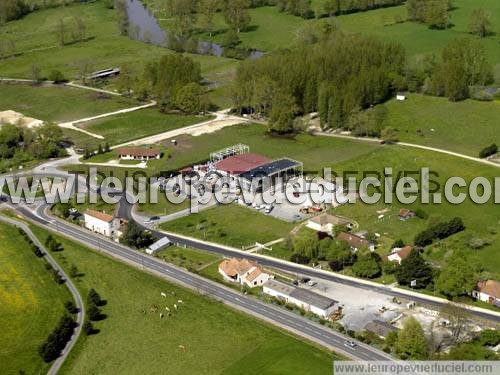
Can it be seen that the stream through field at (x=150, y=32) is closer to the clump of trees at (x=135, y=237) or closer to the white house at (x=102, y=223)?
the white house at (x=102, y=223)

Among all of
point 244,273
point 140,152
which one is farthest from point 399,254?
point 140,152

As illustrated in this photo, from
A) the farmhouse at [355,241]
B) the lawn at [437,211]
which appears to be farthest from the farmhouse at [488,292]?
the farmhouse at [355,241]

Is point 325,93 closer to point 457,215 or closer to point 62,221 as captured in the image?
point 457,215

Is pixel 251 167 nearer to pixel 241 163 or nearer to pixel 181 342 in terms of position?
pixel 241 163

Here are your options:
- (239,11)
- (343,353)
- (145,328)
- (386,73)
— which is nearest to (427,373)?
(343,353)

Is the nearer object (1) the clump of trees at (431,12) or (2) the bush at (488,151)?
(2) the bush at (488,151)

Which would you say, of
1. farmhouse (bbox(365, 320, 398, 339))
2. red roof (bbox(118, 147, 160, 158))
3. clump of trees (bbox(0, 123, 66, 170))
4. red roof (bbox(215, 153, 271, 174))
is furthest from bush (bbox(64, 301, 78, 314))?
clump of trees (bbox(0, 123, 66, 170))
